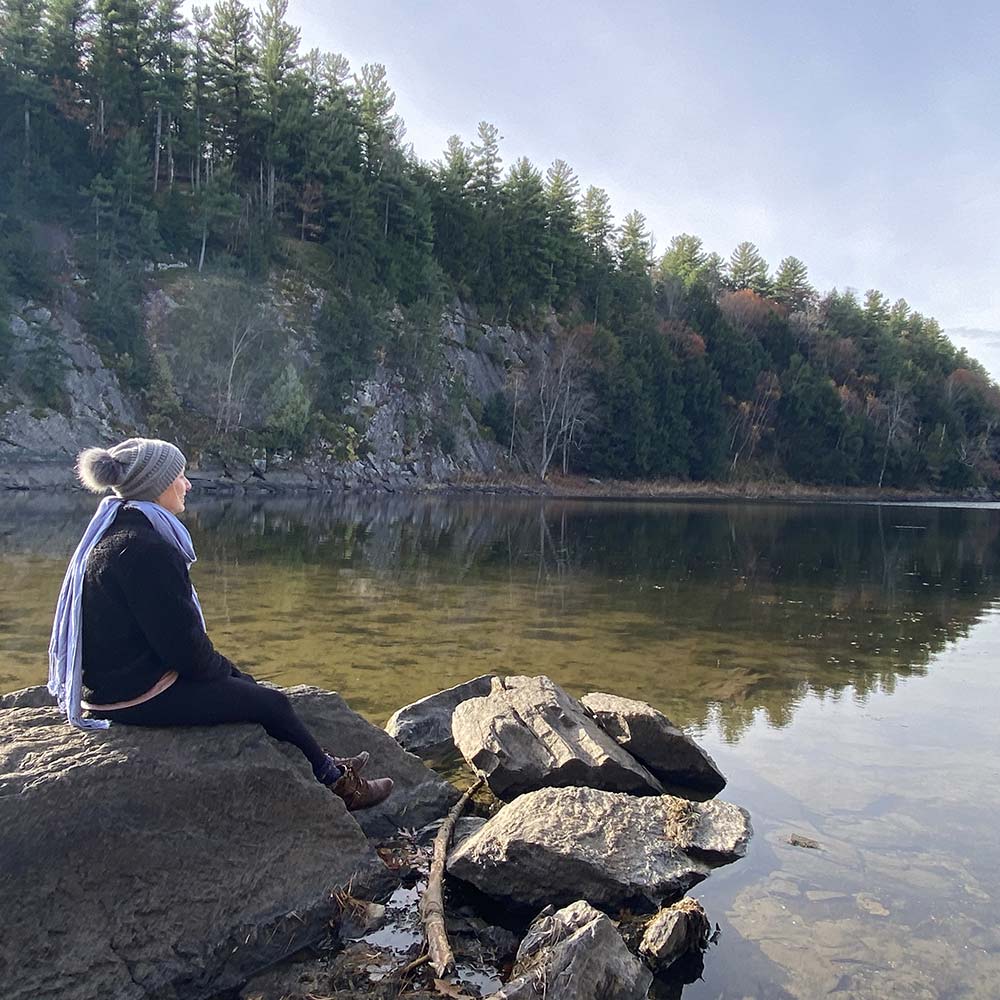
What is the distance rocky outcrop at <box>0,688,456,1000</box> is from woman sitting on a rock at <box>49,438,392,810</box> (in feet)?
0.54

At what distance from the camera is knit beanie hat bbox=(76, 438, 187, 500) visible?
412cm

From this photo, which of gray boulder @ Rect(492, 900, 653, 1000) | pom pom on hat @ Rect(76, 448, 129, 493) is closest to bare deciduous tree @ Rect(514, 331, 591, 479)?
pom pom on hat @ Rect(76, 448, 129, 493)

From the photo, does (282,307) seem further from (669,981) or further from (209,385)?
(669,981)

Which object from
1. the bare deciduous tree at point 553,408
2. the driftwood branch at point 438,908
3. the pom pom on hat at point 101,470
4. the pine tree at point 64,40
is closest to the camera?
the driftwood branch at point 438,908

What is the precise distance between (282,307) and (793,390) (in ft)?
161

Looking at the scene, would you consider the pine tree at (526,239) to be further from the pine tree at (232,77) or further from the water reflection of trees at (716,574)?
the water reflection of trees at (716,574)

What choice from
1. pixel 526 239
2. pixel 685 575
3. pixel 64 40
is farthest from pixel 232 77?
pixel 685 575

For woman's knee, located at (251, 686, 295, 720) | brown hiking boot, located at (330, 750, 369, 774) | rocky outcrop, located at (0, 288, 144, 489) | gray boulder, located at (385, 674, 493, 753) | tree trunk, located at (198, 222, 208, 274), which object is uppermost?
tree trunk, located at (198, 222, 208, 274)

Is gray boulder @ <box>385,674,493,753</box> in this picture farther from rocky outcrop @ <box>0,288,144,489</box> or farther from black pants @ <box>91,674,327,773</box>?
rocky outcrop @ <box>0,288,144,489</box>

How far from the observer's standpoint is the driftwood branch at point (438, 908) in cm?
383

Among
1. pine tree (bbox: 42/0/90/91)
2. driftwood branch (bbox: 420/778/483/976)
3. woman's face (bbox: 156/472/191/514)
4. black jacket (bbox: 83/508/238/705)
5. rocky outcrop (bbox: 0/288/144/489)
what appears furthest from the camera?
pine tree (bbox: 42/0/90/91)

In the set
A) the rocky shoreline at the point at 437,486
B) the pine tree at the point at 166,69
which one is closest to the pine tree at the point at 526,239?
the rocky shoreline at the point at 437,486

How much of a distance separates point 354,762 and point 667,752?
2.78 m

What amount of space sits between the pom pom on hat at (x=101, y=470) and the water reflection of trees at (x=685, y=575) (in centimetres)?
616
